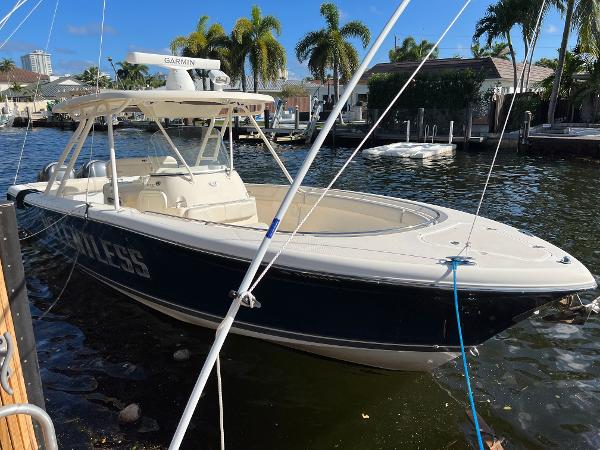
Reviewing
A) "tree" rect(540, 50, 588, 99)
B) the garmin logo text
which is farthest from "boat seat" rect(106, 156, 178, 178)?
"tree" rect(540, 50, 588, 99)

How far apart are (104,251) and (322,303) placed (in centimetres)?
303

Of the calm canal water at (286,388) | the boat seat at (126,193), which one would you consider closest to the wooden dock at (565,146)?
the calm canal water at (286,388)

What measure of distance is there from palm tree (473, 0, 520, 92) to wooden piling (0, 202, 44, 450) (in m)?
32.2

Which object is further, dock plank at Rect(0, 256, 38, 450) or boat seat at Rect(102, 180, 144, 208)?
boat seat at Rect(102, 180, 144, 208)

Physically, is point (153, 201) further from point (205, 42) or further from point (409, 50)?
point (409, 50)

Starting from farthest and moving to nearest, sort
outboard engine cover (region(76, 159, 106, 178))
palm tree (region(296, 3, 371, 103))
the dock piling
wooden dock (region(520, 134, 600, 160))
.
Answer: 1. palm tree (region(296, 3, 371, 103))
2. the dock piling
3. wooden dock (region(520, 134, 600, 160))
4. outboard engine cover (region(76, 159, 106, 178))

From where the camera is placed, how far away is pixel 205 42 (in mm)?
35719

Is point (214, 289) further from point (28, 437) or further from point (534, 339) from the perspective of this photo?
point (534, 339)

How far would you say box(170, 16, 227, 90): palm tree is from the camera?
35.4 meters

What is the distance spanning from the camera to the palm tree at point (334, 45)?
3394 centimetres

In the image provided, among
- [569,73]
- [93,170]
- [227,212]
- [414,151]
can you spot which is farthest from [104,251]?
[569,73]

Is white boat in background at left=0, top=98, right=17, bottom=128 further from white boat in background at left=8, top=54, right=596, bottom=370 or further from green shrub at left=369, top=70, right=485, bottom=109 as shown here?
white boat in background at left=8, top=54, right=596, bottom=370

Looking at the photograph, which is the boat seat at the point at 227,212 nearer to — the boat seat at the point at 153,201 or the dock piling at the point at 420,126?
the boat seat at the point at 153,201

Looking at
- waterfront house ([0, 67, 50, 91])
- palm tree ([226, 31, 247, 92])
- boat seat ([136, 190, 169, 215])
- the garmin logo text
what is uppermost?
waterfront house ([0, 67, 50, 91])
